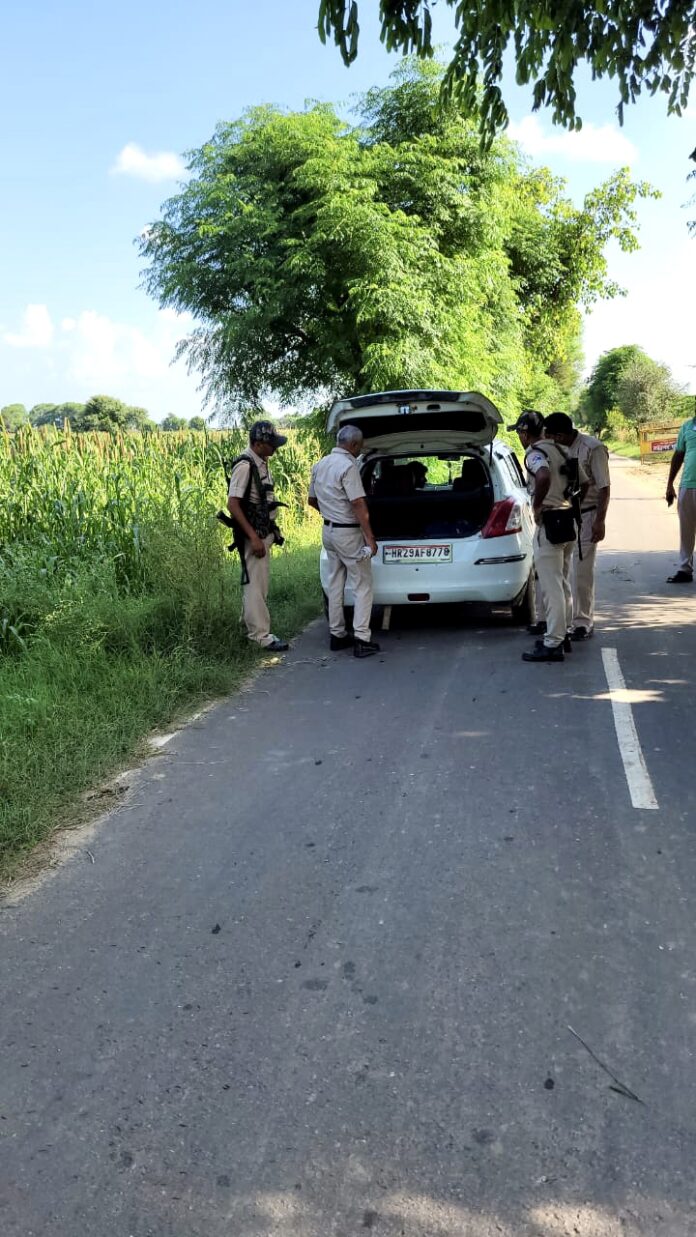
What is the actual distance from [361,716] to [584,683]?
168cm

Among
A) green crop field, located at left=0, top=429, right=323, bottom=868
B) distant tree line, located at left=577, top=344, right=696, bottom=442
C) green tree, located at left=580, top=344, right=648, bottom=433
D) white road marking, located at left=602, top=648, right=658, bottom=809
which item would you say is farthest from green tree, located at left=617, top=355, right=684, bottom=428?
white road marking, located at left=602, top=648, right=658, bottom=809

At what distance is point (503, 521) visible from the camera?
7629mm

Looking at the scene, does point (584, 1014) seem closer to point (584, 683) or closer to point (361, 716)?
point (361, 716)

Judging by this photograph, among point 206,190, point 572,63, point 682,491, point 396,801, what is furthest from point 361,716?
point 206,190

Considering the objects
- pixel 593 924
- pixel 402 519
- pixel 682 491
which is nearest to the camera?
pixel 593 924

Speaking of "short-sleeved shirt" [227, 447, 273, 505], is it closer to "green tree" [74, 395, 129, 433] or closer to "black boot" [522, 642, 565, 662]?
"black boot" [522, 642, 565, 662]

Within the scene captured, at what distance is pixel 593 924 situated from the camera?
3.16 meters

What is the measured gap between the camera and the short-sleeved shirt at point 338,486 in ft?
23.7

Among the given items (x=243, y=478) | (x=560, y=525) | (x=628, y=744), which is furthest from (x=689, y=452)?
(x=628, y=744)

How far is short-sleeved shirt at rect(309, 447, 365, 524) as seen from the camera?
7.21m

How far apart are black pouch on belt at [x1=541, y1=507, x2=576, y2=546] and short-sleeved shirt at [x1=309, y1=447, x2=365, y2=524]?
1490mm

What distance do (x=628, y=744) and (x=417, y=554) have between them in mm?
3076

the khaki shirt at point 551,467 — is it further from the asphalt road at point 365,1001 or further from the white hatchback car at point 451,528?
the asphalt road at point 365,1001

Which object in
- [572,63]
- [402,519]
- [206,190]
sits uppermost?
[206,190]
